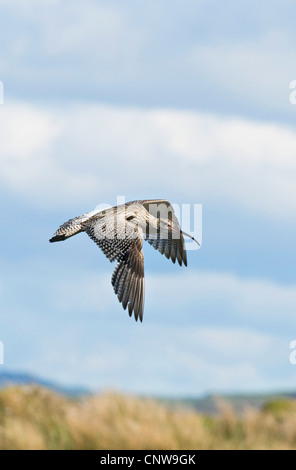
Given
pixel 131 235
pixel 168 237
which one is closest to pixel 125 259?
pixel 131 235

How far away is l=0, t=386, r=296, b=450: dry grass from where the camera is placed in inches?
465

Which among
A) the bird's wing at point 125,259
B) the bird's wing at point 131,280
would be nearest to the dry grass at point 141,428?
the bird's wing at point 131,280

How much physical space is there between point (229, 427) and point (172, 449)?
124 cm

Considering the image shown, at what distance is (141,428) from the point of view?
11727 mm

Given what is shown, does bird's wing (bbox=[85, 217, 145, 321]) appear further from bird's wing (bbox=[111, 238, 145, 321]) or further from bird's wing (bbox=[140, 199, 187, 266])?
bird's wing (bbox=[140, 199, 187, 266])

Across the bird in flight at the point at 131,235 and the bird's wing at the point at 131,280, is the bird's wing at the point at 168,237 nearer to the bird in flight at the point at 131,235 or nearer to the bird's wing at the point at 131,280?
the bird in flight at the point at 131,235

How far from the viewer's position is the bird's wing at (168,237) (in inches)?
645

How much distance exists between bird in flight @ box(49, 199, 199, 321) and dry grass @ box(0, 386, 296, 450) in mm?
1714

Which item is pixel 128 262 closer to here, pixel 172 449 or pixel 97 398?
pixel 97 398

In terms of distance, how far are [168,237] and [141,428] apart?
18.2ft

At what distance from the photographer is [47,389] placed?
15297mm
